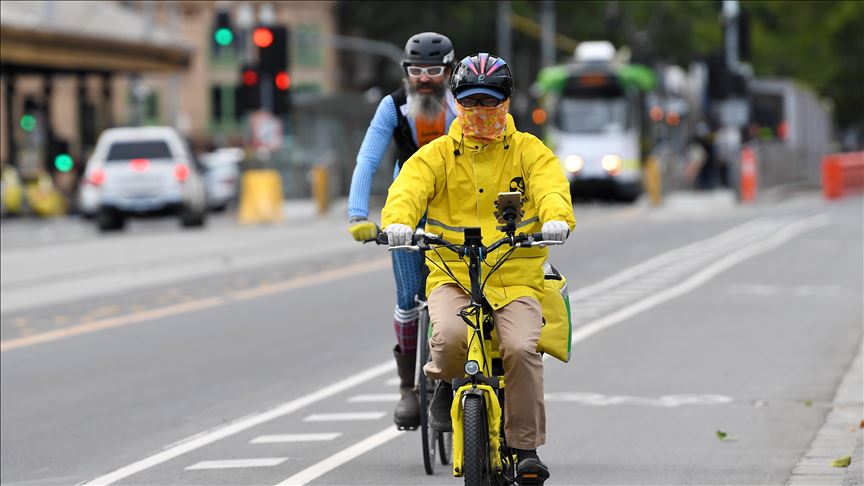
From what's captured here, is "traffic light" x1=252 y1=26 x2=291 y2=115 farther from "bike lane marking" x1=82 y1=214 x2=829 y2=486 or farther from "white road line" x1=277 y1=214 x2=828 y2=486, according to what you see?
"bike lane marking" x1=82 y1=214 x2=829 y2=486

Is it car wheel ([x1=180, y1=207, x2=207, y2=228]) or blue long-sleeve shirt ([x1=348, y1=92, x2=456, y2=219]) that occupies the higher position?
blue long-sleeve shirt ([x1=348, y1=92, x2=456, y2=219])

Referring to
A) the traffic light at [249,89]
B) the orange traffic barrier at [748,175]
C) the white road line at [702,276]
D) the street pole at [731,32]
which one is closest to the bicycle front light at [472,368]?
the white road line at [702,276]

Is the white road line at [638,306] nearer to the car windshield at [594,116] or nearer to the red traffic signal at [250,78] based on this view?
the red traffic signal at [250,78]

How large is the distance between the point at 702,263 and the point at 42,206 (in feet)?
84.2

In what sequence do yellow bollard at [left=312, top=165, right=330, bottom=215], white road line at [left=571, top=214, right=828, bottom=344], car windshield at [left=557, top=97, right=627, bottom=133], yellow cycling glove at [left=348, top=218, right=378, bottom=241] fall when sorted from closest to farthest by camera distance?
yellow cycling glove at [left=348, top=218, right=378, bottom=241]
white road line at [left=571, top=214, right=828, bottom=344]
yellow bollard at [left=312, top=165, right=330, bottom=215]
car windshield at [left=557, top=97, right=627, bottom=133]

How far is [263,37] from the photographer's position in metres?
31.4

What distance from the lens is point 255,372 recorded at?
12.7m

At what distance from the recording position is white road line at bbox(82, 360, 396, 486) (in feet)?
29.6

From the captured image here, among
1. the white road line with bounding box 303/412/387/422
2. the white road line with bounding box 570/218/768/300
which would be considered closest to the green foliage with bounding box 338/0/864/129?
the white road line with bounding box 570/218/768/300

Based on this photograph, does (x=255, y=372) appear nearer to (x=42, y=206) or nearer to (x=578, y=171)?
(x=578, y=171)

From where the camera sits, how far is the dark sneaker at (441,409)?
727cm

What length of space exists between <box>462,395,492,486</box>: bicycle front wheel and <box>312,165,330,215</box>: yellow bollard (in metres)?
29.8

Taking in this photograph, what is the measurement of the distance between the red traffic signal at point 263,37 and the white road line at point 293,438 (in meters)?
21.8

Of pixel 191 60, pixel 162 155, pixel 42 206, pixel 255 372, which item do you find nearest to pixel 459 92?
pixel 255 372
